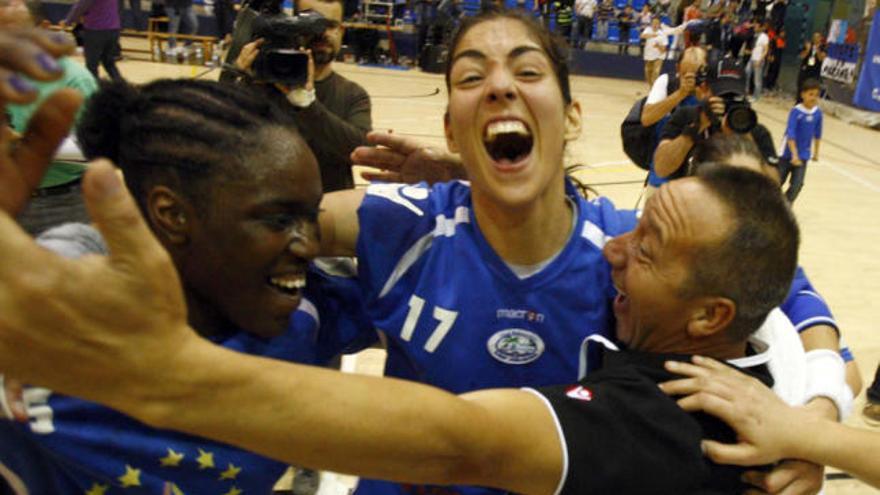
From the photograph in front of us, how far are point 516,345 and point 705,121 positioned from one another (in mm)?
2573

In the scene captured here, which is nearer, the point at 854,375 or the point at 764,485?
the point at 764,485

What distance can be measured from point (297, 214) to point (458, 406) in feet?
1.65

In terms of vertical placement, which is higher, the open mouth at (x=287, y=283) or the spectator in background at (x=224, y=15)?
the open mouth at (x=287, y=283)

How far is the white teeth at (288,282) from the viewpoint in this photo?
1292 millimetres

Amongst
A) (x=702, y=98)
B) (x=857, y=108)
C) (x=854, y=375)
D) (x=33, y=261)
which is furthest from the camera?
(x=857, y=108)

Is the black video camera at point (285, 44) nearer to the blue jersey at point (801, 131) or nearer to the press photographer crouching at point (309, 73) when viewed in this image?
the press photographer crouching at point (309, 73)

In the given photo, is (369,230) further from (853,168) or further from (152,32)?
(152,32)

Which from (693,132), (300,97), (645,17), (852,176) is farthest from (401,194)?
(645,17)

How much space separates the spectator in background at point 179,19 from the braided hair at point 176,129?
596 inches

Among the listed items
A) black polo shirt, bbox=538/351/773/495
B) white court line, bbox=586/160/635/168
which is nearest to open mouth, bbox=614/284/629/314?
black polo shirt, bbox=538/351/773/495

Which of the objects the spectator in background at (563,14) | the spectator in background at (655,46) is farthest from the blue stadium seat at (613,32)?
the spectator in background at (655,46)

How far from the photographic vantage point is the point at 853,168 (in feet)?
35.5

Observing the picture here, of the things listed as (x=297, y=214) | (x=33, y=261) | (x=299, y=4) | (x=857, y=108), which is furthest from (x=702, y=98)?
(x=857, y=108)

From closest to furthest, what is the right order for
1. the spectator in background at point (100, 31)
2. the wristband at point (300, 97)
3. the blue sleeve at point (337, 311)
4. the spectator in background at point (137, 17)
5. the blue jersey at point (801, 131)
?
the blue sleeve at point (337, 311) < the wristband at point (300, 97) < the blue jersey at point (801, 131) < the spectator in background at point (100, 31) < the spectator in background at point (137, 17)
